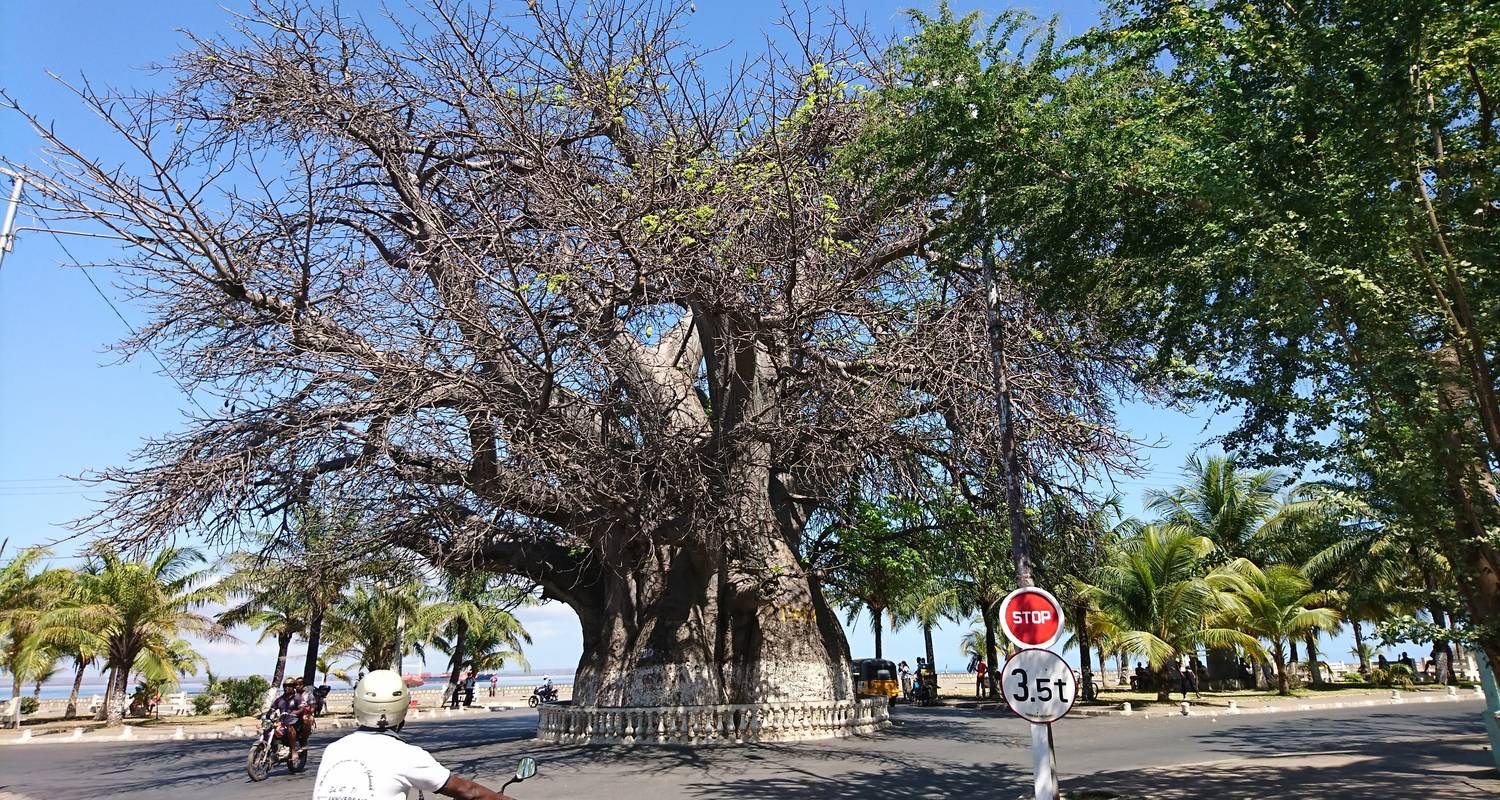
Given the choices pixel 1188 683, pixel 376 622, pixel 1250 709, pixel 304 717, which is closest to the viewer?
pixel 304 717

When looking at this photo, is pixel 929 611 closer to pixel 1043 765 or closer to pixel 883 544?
pixel 883 544

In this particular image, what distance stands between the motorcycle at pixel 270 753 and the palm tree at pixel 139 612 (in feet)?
56.0

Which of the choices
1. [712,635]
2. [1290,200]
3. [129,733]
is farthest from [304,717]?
[1290,200]

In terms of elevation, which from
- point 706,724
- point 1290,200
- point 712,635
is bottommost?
point 706,724

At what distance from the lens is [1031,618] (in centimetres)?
808

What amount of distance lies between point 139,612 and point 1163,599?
109ft

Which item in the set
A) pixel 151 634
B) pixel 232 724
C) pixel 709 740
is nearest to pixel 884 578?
pixel 709 740

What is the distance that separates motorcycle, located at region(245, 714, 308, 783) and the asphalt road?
0.70 ft

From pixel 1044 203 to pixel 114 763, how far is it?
674 inches

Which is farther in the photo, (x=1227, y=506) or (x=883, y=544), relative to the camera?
(x=1227, y=506)

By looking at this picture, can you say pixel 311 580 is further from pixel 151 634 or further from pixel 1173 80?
pixel 151 634

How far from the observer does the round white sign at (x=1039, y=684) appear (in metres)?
7.66

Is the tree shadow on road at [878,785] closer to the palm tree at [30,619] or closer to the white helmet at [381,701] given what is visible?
the white helmet at [381,701]

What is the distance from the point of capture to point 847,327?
1404 centimetres
